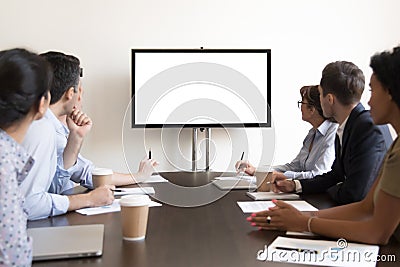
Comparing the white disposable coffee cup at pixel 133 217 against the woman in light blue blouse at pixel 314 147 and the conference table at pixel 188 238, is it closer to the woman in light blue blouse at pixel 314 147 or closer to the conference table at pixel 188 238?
the conference table at pixel 188 238

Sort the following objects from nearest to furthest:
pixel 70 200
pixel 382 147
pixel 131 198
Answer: pixel 131 198 → pixel 70 200 → pixel 382 147

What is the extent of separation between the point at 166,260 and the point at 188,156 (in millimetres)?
2517

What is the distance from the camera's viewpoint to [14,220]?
1091mm

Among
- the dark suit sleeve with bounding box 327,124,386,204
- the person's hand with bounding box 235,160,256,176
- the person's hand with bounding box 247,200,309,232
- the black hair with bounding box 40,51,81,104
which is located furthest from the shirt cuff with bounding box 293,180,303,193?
the black hair with bounding box 40,51,81,104

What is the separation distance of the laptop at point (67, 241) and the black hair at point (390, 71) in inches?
36.8

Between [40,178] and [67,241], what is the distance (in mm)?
384

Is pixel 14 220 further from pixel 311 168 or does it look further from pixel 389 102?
pixel 311 168

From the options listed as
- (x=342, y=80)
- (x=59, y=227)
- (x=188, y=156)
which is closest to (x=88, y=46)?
(x=188, y=156)

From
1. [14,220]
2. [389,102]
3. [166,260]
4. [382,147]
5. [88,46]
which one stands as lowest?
[166,260]

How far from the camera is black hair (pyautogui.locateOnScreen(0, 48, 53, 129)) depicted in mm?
1173

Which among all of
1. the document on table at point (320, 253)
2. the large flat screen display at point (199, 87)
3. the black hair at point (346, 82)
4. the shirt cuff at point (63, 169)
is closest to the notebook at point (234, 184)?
the black hair at point (346, 82)

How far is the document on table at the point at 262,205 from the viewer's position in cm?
179

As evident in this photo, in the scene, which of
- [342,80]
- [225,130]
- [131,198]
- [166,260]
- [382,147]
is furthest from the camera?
[225,130]

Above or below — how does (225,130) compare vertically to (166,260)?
above
